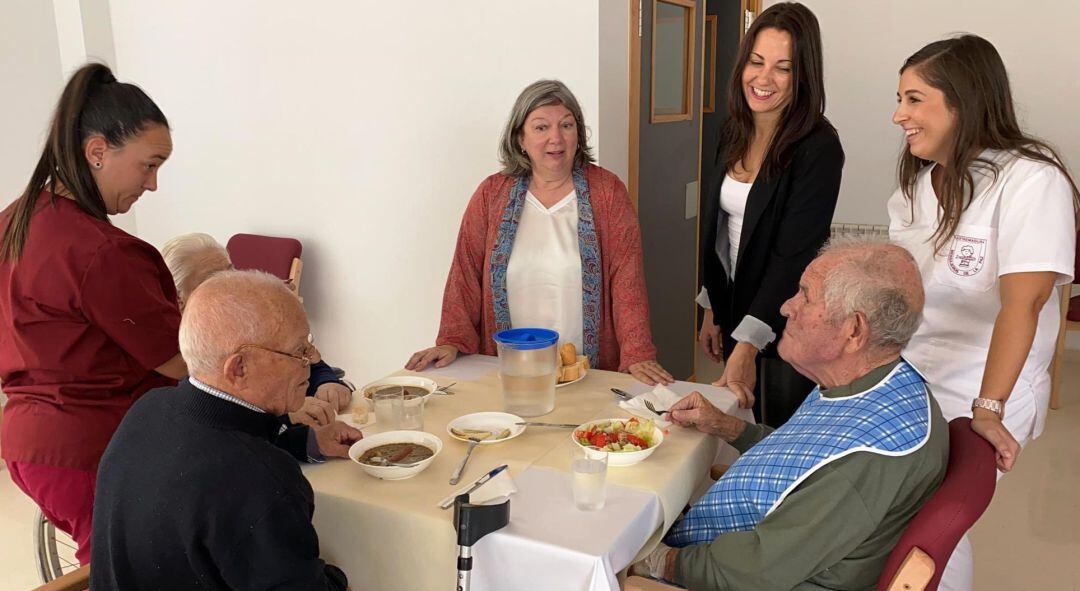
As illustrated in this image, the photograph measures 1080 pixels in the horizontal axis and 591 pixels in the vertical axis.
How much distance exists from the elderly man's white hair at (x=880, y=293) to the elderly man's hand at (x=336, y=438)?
98 centimetres

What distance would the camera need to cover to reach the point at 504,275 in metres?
2.37

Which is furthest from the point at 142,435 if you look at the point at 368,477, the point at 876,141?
the point at 876,141

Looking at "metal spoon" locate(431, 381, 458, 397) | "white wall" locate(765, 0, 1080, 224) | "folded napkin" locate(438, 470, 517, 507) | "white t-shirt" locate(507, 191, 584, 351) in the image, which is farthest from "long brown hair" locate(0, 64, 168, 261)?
"white wall" locate(765, 0, 1080, 224)

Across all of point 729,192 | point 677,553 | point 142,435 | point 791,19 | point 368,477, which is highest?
point 791,19

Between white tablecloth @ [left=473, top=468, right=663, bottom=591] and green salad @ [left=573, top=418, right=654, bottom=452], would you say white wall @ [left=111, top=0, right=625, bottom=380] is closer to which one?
green salad @ [left=573, top=418, right=654, bottom=452]

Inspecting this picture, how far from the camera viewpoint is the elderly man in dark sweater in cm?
120

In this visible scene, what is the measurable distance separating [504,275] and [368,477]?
0.89m

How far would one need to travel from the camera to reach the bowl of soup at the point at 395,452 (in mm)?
1572

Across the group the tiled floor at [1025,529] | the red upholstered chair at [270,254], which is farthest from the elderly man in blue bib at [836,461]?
the red upholstered chair at [270,254]

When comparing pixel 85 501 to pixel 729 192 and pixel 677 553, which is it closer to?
pixel 677 553

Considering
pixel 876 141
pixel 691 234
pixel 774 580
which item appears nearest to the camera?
pixel 774 580

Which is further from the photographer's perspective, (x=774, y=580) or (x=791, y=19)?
(x=791, y=19)

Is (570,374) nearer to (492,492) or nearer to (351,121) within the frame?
(492,492)

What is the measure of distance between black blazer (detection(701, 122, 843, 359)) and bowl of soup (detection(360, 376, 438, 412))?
0.87 meters
